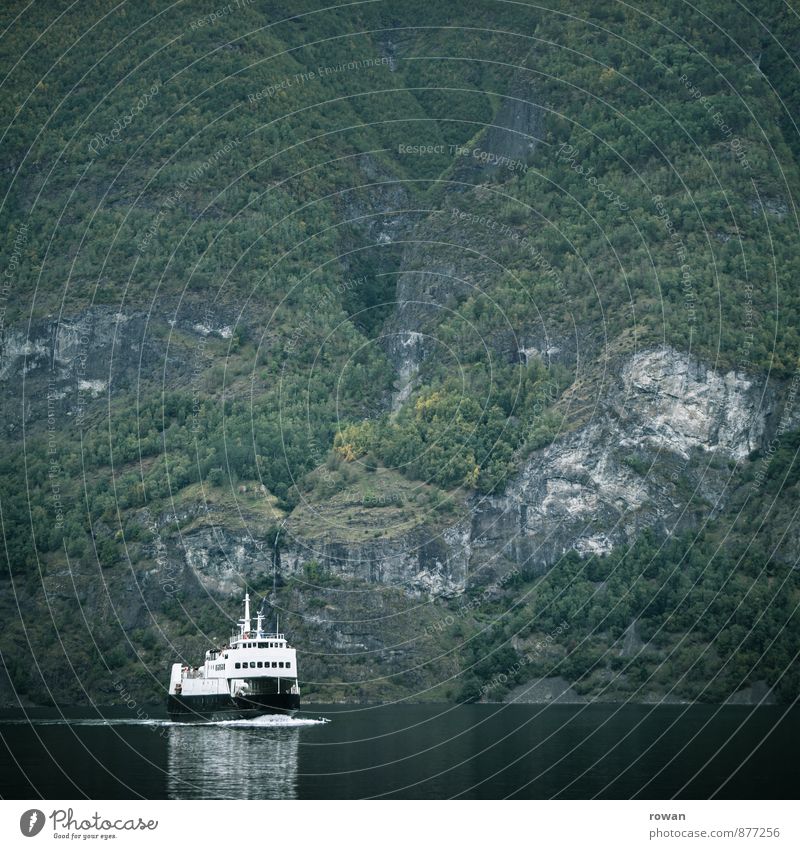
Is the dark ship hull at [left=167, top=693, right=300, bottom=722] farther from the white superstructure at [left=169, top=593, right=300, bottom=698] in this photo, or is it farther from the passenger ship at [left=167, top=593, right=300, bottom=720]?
the white superstructure at [left=169, top=593, right=300, bottom=698]

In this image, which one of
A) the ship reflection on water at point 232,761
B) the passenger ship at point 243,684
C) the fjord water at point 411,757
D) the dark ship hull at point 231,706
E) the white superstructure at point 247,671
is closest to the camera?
the fjord water at point 411,757

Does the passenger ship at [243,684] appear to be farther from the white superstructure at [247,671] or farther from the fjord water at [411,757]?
the fjord water at [411,757]

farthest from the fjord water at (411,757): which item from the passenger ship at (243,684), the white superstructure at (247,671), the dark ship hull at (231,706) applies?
the white superstructure at (247,671)

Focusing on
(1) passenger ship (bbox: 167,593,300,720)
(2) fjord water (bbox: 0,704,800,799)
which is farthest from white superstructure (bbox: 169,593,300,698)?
(2) fjord water (bbox: 0,704,800,799)

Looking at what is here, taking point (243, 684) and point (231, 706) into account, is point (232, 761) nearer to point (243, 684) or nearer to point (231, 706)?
point (243, 684)
